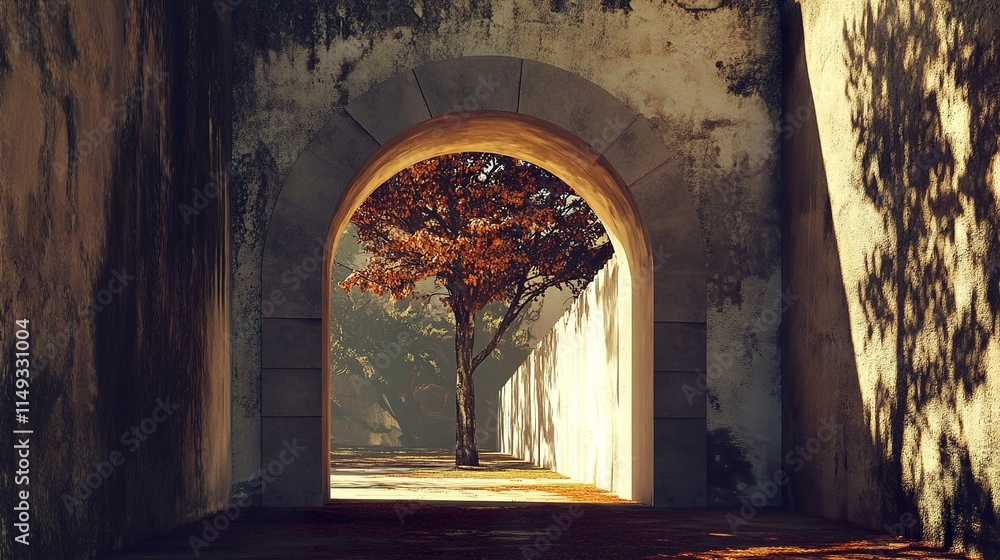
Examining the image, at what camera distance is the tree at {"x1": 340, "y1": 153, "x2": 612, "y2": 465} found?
1878cm

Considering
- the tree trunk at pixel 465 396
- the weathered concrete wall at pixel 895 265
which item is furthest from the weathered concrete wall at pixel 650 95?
the tree trunk at pixel 465 396

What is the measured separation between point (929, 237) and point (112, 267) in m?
4.31

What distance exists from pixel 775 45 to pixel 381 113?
324 cm

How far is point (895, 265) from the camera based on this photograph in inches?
280

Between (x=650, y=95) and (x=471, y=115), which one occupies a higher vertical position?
(x=650, y=95)

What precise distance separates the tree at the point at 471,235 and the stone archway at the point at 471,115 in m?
8.82

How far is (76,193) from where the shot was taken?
17.8 feet

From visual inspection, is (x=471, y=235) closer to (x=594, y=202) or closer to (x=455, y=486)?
(x=455, y=486)

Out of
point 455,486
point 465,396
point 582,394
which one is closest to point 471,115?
point 455,486

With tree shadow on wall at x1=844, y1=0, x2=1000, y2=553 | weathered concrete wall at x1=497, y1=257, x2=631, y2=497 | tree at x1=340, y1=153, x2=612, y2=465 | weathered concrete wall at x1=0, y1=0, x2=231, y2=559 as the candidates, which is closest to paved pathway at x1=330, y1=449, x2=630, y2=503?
weathered concrete wall at x1=497, y1=257, x2=631, y2=497

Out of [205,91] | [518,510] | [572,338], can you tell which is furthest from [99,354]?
[572,338]

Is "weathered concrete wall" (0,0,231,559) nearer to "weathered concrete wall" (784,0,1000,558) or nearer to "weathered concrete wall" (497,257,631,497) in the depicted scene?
"weathered concrete wall" (784,0,1000,558)

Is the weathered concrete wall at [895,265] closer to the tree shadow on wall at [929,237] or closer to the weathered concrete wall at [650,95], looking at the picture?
the tree shadow on wall at [929,237]

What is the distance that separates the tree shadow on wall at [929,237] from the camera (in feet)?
19.3
